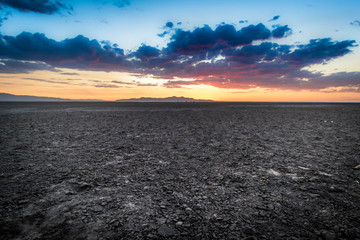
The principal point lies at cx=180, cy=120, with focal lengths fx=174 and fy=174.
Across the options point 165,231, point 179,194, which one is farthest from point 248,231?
point 179,194

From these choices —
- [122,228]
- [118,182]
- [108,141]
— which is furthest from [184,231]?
[108,141]

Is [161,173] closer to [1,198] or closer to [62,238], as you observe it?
[62,238]

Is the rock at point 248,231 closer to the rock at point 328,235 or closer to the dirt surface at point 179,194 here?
the dirt surface at point 179,194

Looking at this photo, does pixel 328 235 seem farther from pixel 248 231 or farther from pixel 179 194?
pixel 179 194

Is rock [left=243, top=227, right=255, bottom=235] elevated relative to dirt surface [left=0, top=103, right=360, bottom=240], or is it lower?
lower

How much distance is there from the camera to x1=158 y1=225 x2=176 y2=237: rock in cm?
215

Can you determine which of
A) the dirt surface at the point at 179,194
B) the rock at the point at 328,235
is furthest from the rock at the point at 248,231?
the rock at the point at 328,235

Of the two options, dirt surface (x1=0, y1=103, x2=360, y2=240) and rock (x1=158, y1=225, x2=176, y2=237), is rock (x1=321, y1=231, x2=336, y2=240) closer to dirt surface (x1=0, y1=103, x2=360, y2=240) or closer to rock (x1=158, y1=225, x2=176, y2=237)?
dirt surface (x1=0, y1=103, x2=360, y2=240)

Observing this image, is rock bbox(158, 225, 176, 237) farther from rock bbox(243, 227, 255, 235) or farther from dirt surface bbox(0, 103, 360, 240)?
rock bbox(243, 227, 255, 235)

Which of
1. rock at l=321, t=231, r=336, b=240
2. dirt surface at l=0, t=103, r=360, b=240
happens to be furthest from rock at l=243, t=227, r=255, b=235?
rock at l=321, t=231, r=336, b=240

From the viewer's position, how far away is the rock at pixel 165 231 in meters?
2.15

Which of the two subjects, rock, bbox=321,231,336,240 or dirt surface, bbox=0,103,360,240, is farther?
dirt surface, bbox=0,103,360,240

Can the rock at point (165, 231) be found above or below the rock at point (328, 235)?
below

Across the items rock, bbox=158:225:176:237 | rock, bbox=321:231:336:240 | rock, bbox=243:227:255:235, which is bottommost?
rock, bbox=158:225:176:237
